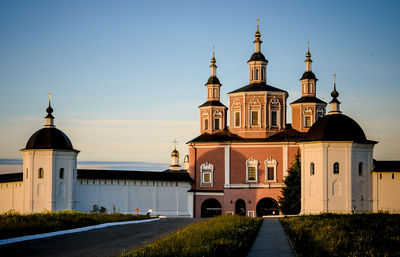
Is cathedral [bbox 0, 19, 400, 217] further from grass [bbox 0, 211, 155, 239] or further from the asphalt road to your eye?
the asphalt road

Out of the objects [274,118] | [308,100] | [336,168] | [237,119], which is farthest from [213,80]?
[336,168]

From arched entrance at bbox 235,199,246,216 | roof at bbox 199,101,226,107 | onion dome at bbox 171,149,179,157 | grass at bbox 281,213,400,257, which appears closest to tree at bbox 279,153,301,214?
arched entrance at bbox 235,199,246,216

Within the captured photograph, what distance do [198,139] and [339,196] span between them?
15.6m

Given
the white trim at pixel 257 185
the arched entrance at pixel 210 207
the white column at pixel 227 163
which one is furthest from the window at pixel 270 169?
the arched entrance at pixel 210 207

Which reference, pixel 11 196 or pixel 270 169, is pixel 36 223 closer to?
pixel 11 196

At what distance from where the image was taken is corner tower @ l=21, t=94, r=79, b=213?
40.8 metres

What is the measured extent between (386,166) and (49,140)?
2267 cm

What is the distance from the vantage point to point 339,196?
126 ft

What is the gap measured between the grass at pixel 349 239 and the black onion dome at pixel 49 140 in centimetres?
2312

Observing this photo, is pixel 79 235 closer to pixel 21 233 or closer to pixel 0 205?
pixel 21 233

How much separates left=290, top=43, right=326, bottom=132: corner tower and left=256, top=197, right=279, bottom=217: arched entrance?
6.84 metres

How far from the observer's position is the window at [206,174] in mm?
49594

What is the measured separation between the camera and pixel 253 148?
4875 centimetres

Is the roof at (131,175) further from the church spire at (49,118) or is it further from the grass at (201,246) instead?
the grass at (201,246)
